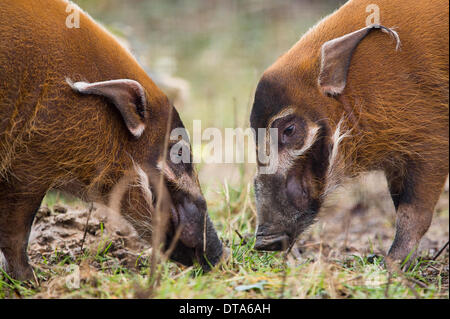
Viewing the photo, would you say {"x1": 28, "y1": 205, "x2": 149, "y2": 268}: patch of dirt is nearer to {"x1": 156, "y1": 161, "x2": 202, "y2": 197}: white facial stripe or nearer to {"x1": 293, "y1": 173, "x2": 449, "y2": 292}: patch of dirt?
{"x1": 156, "y1": 161, "x2": 202, "y2": 197}: white facial stripe

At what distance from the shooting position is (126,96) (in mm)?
3496

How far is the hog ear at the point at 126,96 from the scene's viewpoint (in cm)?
340

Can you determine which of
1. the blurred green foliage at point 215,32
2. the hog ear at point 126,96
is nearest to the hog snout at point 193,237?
the hog ear at point 126,96

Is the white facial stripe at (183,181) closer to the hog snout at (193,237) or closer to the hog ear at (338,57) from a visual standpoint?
the hog snout at (193,237)

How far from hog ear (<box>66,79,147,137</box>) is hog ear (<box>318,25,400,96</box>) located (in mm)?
1200

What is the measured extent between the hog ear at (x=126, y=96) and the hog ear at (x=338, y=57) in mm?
1200

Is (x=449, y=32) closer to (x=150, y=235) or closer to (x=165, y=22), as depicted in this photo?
(x=150, y=235)

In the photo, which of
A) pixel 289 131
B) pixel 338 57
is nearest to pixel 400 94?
pixel 338 57

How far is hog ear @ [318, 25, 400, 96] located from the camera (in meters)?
3.76

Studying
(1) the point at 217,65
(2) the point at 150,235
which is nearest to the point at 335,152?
(2) the point at 150,235

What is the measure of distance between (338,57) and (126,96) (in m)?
1.39

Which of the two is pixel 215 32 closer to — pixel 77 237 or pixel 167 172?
pixel 77 237

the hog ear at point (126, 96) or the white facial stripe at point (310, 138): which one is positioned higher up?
the hog ear at point (126, 96)
